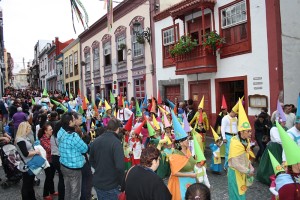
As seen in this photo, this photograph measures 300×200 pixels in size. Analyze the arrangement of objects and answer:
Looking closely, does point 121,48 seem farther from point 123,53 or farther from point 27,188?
point 27,188

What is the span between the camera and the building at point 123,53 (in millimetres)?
17203

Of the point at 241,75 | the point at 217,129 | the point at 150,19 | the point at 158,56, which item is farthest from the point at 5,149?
the point at 150,19

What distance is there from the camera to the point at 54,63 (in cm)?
4319

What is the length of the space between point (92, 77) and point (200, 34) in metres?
15.0

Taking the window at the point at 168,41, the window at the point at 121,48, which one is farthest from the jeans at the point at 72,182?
the window at the point at 121,48

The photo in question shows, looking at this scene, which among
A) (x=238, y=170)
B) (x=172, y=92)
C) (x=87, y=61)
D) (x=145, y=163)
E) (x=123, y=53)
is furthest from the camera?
(x=87, y=61)

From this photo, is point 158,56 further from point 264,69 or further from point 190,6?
point 264,69

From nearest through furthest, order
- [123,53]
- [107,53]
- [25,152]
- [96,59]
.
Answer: [25,152]
[123,53]
[107,53]
[96,59]

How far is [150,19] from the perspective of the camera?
54.9ft

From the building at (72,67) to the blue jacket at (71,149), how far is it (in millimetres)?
23559

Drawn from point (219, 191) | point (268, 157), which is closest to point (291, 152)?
point (219, 191)

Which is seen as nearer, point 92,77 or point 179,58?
point 179,58

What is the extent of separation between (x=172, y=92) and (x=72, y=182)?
11273 mm

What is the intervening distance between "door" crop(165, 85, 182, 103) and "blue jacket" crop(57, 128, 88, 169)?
35.1 ft
